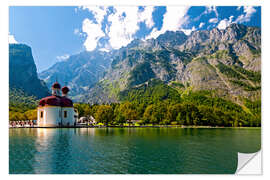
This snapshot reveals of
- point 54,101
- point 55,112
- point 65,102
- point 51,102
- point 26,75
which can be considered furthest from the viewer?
point 26,75

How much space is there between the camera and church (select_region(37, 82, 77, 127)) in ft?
185

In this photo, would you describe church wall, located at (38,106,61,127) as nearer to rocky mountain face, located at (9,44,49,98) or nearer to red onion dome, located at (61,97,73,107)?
red onion dome, located at (61,97,73,107)

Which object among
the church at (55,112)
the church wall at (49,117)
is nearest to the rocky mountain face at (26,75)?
the church at (55,112)

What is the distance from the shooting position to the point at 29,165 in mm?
14188

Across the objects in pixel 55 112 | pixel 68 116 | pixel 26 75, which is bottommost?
pixel 68 116

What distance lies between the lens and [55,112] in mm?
57469

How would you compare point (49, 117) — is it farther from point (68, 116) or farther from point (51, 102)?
point (68, 116)

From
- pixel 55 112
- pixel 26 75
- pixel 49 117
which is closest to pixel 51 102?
pixel 55 112

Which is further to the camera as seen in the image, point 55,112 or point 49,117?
point 55,112

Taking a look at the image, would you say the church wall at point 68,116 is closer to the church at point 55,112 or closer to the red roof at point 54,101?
the church at point 55,112

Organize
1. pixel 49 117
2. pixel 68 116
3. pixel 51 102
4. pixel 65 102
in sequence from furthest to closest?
pixel 65 102
pixel 68 116
pixel 51 102
pixel 49 117

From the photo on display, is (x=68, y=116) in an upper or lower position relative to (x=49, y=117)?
lower
